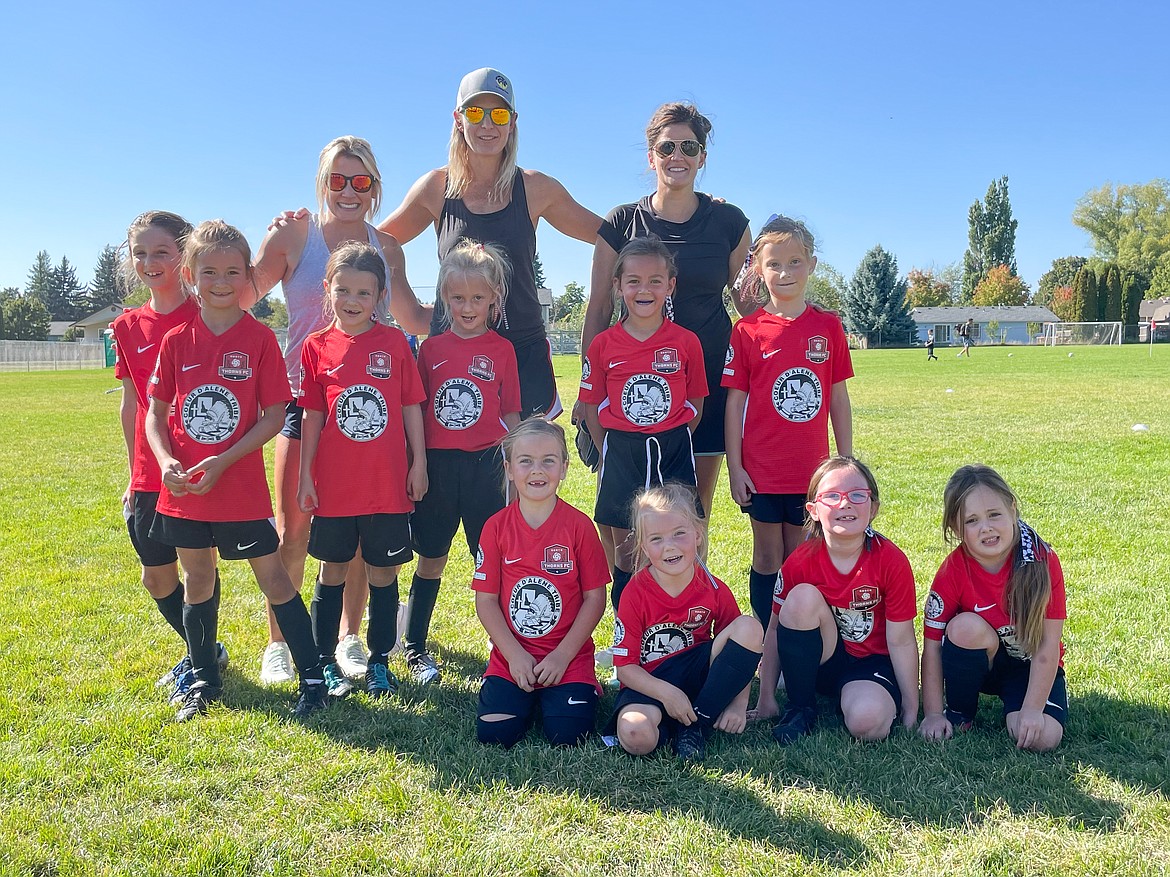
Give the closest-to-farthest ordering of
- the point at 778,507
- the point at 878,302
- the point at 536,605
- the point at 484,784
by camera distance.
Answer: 1. the point at 484,784
2. the point at 536,605
3. the point at 778,507
4. the point at 878,302

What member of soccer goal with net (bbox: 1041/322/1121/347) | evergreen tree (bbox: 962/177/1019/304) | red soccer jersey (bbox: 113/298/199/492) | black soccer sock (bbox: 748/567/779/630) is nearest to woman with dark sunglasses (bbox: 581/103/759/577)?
black soccer sock (bbox: 748/567/779/630)

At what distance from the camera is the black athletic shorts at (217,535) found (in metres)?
3.32

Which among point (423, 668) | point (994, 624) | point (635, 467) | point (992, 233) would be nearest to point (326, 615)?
point (423, 668)

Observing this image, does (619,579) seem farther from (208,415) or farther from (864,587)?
(208,415)

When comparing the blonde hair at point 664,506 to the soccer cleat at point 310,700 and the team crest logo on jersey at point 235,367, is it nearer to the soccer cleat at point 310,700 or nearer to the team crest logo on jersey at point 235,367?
the soccer cleat at point 310,700

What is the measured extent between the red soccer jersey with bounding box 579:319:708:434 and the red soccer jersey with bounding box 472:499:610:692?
1.76ft

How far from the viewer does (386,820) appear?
101 inches

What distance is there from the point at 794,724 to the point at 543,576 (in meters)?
1.09

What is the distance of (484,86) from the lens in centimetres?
376

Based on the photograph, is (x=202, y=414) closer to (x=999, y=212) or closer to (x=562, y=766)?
(x=562, y=766)

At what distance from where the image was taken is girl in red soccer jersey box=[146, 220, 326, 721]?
3293mm

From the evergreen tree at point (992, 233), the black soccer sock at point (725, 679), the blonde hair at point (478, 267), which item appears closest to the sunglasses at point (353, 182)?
the blonde hair at point (478, 267)

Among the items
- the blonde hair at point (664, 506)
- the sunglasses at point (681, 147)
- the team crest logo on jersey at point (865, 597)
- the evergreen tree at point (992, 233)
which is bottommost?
the team crest logo on jersey at point (865, 597)

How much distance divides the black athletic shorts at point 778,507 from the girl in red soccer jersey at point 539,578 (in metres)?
0.78
